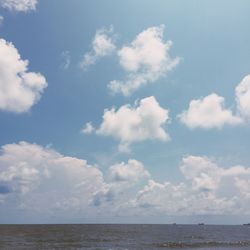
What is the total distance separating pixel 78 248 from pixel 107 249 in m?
4.95

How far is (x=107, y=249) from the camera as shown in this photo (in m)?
60.7

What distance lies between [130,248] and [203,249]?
1181 cm

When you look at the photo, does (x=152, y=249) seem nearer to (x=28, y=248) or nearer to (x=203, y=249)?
(x=203, y=249)

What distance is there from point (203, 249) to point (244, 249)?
7548mm

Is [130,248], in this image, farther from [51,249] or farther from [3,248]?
[3,248]

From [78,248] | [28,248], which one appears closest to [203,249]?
[78,248]

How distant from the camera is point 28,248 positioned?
62.4 metres

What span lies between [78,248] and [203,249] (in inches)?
799

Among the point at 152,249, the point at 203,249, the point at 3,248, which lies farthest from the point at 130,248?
the point at 3,248

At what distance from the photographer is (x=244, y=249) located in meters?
63.1

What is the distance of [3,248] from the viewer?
6138cm

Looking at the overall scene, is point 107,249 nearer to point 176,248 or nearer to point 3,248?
point 176,248

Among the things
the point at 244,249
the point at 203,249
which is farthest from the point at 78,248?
the point at 244,249

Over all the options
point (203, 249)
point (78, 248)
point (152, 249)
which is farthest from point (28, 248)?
point (203, 249)
